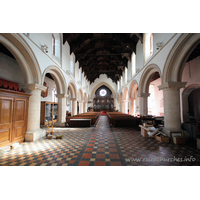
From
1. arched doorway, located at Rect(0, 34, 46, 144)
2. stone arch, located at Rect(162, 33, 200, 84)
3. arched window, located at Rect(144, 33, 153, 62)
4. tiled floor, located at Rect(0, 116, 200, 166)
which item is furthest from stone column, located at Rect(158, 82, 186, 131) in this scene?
arched doorway, located at Rect(0, 34, 46, 144)

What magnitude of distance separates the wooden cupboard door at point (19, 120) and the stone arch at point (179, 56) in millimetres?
6417

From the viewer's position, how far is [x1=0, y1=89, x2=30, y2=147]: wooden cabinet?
3.90 m

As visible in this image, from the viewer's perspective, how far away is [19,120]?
4555mm

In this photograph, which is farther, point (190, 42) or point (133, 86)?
point (133, 86)

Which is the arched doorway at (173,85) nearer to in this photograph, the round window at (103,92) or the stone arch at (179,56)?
the stone arch at (179,56)

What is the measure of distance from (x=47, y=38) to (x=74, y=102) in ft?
23.8

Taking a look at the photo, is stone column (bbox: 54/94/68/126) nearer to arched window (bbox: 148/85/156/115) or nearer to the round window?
arched window (bbox: 148/85/156/115)

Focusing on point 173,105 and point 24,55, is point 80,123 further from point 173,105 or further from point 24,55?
point 173,105

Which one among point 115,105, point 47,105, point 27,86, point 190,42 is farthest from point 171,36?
point 115,105

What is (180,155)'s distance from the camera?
3.36m

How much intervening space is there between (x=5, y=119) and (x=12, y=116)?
0.27 metres

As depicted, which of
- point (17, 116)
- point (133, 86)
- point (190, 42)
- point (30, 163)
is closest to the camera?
point (30, 163)

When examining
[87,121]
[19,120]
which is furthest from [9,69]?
[87,121]

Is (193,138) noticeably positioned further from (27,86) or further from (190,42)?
(27,86)
